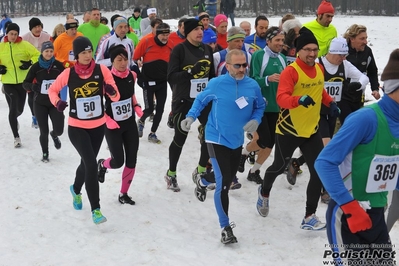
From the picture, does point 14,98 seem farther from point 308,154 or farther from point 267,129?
point 308,154

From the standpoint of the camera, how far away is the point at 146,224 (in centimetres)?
589

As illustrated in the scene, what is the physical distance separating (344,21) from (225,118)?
2311cm

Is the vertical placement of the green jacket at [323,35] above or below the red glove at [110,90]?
above

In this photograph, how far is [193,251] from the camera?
517cm

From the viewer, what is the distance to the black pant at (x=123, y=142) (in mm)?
6062

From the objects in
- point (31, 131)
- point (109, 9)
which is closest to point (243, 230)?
point (31, 131)

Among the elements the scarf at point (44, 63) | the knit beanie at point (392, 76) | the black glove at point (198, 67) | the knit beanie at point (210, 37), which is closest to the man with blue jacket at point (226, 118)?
the black glove at point (198, 67)

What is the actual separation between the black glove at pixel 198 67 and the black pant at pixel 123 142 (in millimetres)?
946

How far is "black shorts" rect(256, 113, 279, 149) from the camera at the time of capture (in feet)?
21.3

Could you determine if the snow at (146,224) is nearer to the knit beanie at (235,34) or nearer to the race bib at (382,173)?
the race bib at (382,173)

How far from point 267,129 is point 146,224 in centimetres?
196

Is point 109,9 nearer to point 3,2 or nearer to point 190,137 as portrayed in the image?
point 3,2

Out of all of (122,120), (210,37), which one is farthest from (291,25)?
(122,120)

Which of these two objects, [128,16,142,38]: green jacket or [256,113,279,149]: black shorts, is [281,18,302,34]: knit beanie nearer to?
[256,113,279,149]: black shorts
